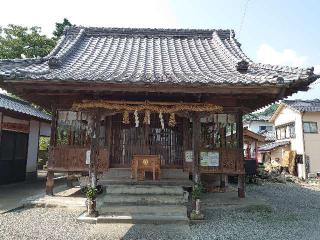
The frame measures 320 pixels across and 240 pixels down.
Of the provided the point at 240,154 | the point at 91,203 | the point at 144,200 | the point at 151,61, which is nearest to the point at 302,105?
the point at 240,154

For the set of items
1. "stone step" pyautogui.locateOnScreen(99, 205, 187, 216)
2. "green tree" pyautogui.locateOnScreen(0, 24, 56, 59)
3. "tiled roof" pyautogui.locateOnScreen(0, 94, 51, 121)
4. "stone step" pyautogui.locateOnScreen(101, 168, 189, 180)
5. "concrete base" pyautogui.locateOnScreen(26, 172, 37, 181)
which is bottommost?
"stone step" pyautogui.locateOnScreen(99, 205, 187, 216)

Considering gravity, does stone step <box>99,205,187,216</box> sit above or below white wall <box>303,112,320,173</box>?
below

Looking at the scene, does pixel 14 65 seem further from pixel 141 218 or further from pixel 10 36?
pixel 10 36

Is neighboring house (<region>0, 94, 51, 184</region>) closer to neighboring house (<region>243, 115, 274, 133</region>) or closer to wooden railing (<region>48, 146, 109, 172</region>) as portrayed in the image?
wooden railing (<region>48, 146, 109, 172</region>)

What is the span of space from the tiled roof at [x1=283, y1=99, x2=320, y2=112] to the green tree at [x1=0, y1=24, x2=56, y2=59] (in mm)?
24879

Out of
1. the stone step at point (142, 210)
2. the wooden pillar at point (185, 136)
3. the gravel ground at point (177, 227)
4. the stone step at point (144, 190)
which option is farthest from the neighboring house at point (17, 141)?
the wooden pillar at point (185, 136)

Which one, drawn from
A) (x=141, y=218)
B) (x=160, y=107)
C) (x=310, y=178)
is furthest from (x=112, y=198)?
(x=310, y=178)

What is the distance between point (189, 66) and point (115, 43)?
188 inches

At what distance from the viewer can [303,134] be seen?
100.0 feet

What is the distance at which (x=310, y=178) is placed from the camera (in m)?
28.5

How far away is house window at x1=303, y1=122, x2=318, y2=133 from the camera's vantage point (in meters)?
30.6

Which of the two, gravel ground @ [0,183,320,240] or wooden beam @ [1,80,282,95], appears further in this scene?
wooden beam @ [1,80,282,95]

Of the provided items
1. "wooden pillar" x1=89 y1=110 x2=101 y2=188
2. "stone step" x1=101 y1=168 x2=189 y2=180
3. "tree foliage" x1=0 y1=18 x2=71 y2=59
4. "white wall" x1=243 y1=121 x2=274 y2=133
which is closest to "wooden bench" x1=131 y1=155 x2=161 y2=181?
"stone step" x1=101 y1=168 x2=189 y2=180

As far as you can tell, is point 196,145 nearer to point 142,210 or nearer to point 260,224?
point 142,210
